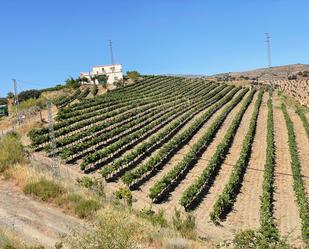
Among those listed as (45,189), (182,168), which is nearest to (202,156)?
(182,168)

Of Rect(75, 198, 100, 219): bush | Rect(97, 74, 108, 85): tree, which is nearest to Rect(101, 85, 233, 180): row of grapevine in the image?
Rect(75, 198, 100, 219): bush

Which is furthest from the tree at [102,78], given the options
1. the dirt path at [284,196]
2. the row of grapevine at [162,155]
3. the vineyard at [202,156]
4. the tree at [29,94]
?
the dirt path at [284,196]

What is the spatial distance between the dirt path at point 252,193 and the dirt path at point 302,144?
10.7 ft

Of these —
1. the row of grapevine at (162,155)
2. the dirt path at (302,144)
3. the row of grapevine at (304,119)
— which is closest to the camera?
the row of grapevine at (162,155)

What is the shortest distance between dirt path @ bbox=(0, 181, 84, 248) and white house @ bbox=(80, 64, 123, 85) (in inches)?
3178

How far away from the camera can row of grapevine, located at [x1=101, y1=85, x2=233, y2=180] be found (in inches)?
1302

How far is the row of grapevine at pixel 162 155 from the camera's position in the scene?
31.5 m

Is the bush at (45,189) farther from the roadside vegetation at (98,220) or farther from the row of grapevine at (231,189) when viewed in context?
the row of grapevine at (231,189)

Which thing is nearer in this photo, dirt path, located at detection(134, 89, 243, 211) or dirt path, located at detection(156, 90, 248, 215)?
dirt path, located at detection(156, 90, 248, 215)

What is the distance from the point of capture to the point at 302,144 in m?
46.7

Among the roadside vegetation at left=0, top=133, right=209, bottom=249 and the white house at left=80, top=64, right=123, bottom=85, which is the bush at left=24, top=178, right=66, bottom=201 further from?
the white house at left=80, top=64, right=123, bottom=85

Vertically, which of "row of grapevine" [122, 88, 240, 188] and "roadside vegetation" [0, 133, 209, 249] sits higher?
"roadside vegetation" [0, 133, 209, 249]

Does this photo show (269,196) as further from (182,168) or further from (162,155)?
(162,155)

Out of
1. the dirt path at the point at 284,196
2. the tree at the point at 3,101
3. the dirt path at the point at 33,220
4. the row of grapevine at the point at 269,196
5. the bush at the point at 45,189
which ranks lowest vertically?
the dirt path at the point at 284,196
